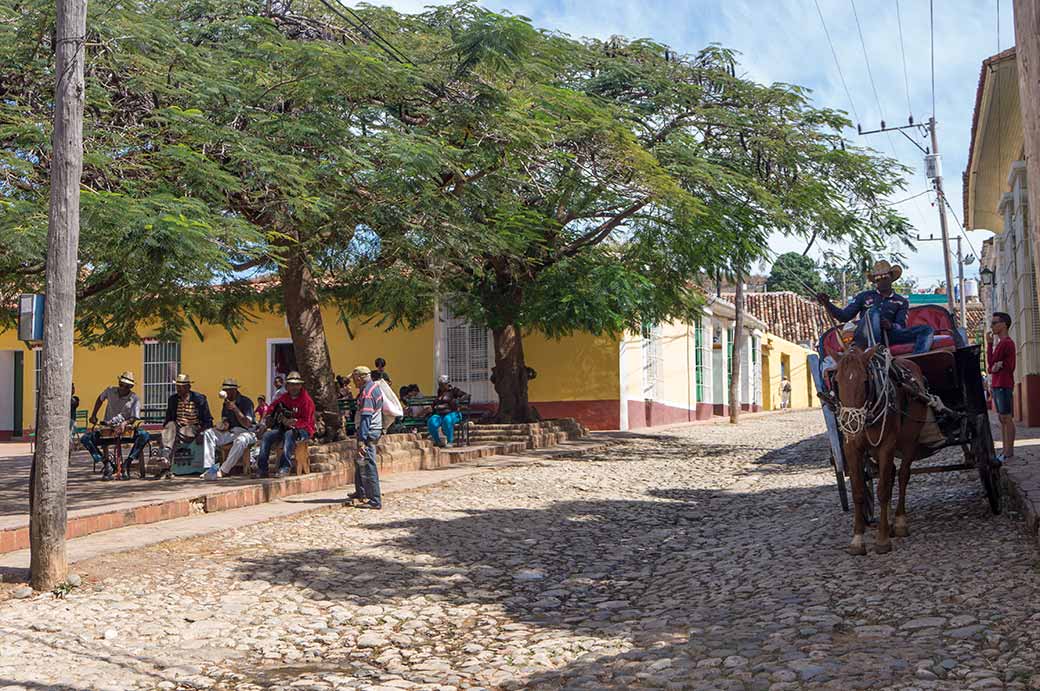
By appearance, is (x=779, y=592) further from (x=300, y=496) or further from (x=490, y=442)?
(x=490, y=442)

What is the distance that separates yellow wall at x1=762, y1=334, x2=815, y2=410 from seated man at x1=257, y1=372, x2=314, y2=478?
28.4 metres

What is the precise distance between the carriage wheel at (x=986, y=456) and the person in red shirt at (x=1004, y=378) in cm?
259

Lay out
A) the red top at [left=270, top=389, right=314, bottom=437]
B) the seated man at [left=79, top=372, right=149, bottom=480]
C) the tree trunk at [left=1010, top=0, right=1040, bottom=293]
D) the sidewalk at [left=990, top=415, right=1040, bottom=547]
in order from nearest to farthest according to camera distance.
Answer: the tree trunk at [left=1010, top=0, right=1040, bottom=293] < the sidewalk at [left=990, top=415, right=1040, bottom=547] < the red top at [left=270, top=389, right=314, bottom=437] < the seated man at [left=79, top=372, right=149, bottom=480]

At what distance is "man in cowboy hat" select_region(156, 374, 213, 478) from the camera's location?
12.6 metres

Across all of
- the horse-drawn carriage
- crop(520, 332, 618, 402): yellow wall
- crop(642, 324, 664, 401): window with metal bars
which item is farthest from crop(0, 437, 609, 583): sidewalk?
crop(642, 324, 664, 401): window with metal bars

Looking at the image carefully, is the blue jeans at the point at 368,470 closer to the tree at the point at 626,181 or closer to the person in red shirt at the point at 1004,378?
the tree at the point at 626,181

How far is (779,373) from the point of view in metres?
42.4

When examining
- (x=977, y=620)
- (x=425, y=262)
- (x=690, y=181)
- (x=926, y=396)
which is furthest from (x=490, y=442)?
(x=977, y=620)

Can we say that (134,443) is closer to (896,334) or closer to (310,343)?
(310,343)

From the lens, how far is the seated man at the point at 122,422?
12.7 metres

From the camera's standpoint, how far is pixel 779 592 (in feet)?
19.5

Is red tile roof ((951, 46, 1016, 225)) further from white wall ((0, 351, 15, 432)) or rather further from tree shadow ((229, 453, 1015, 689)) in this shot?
white wall ((0, 351, 15, 432))

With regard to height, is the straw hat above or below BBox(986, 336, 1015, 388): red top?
above

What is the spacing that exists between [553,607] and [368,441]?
159 inches
